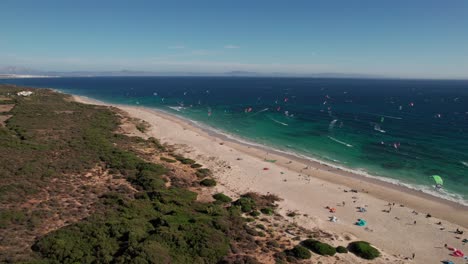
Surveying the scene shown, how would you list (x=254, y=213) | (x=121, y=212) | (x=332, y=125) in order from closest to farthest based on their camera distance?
(x=121, y=212) < (x=254, y=213) < (x=332, y=125)

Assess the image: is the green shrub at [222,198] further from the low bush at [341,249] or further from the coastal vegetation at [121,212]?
the low bush at [341,249]

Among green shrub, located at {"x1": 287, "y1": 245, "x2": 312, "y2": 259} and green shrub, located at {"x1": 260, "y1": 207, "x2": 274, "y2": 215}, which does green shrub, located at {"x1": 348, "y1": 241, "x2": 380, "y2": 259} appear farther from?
green shrub, located at {"x1": 260, "y1": 207, "x2": 274, "y2": 215}

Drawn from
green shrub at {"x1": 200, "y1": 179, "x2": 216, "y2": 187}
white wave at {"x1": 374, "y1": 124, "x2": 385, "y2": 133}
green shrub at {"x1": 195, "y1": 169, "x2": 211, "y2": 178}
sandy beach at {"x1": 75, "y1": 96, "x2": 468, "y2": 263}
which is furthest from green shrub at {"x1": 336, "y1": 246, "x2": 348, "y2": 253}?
white wave at {"x1": 374, "y1": 124, "x2": 385, "y2": 133}

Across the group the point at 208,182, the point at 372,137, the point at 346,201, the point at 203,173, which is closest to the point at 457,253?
the point at 346,201

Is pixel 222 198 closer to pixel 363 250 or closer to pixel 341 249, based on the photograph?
pixel 341 249

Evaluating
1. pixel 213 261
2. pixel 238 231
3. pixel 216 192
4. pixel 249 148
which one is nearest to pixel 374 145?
pixel 249 148

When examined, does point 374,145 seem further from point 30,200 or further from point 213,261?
point 30,200
